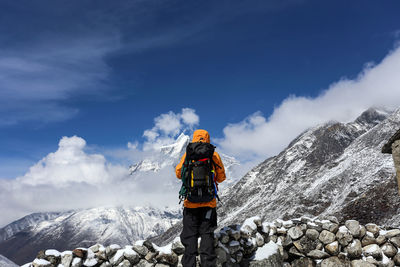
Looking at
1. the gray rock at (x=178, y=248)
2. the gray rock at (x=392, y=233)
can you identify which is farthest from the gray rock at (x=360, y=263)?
the gray rock at (x=178, y=248)

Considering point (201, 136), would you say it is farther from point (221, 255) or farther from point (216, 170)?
point (221, 255)

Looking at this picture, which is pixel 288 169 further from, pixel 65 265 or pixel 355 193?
pixel 65 265

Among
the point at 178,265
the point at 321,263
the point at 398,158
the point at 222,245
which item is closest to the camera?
the point at 178,265

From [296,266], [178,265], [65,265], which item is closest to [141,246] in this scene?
[178,265]

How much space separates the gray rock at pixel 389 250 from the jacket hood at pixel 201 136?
7322 millimetres

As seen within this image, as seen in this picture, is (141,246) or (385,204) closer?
(141,246)

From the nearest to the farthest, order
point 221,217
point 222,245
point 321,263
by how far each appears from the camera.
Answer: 1. point 222,245
2. point 321,263
3. point 221,217

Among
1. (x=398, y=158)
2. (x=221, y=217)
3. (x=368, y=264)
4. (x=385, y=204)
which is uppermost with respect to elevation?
(x=221, y=217)

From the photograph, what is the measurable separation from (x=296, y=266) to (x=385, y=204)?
130 feet

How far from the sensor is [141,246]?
29.3 feet

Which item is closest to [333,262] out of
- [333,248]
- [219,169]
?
[333,248]

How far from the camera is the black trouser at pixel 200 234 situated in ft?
27.5

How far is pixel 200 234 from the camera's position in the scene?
8.71 m

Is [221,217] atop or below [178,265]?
atop
